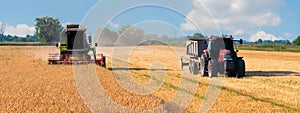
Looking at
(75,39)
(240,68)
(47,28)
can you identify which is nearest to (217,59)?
(240,68)

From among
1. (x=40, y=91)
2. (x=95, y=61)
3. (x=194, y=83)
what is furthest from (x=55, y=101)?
(x=95, y=61)

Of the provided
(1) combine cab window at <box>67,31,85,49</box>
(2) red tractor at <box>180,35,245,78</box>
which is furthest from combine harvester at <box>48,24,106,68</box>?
(2) red tractor at <box>180,35,245,78</box>

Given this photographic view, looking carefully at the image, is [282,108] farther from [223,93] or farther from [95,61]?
[95,61]

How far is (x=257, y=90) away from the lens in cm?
1258

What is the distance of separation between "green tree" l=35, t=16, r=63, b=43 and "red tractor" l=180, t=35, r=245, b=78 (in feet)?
301

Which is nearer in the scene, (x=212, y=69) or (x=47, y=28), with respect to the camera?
(x=212, y=69)

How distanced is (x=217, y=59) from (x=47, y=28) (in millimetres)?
97060

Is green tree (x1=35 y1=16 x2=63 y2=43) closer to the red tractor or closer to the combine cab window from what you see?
the combine cab window

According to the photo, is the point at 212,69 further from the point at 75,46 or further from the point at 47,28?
the point at 47,28

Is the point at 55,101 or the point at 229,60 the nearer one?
the point at 55,101

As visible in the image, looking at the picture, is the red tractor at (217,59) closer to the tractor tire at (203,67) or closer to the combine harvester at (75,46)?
the tractor tire at (203,67)

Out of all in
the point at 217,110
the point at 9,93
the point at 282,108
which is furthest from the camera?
the point at 9,93

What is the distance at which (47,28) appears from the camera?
10794 centimetres

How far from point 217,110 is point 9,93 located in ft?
20.4
